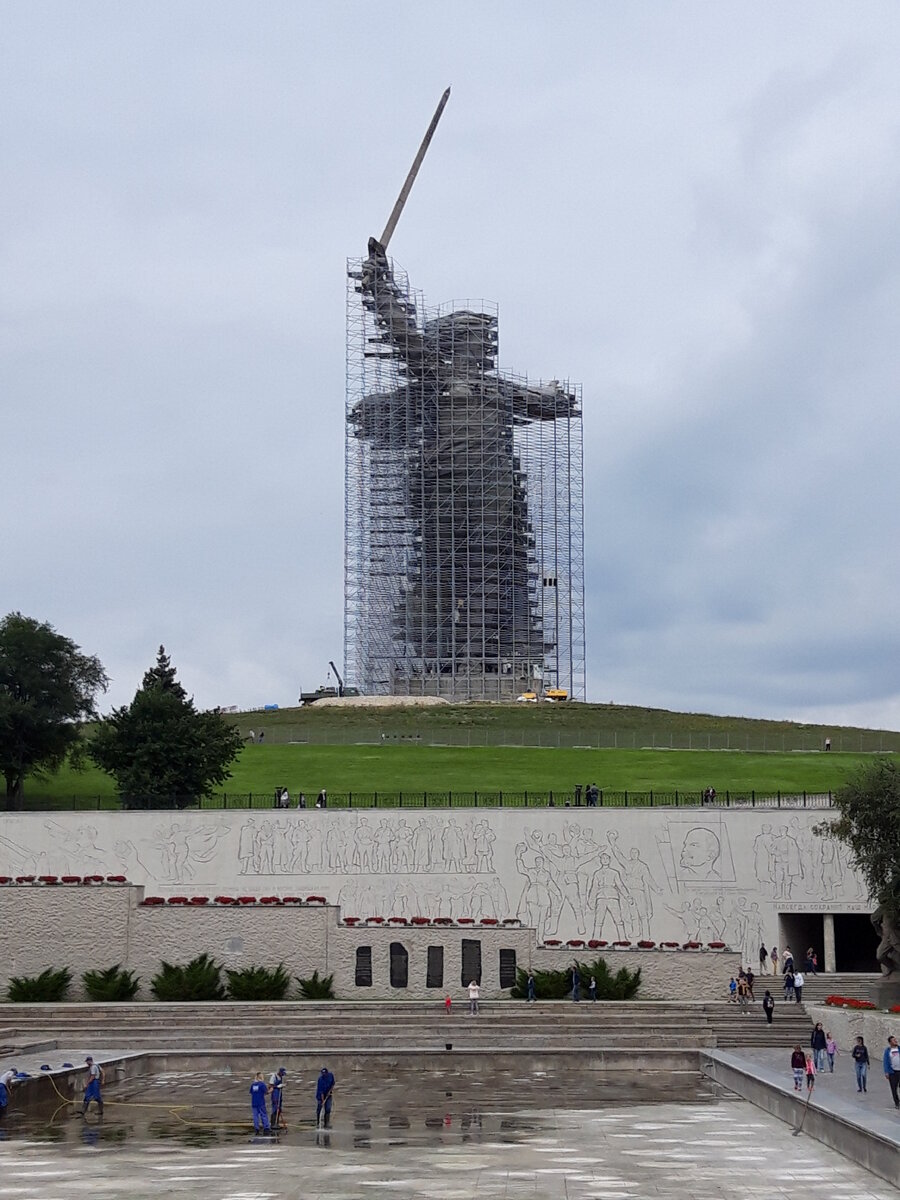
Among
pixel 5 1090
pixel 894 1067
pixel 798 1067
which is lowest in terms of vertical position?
pixel 5 1090

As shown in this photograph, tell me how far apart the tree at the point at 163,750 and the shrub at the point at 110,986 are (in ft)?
30.0

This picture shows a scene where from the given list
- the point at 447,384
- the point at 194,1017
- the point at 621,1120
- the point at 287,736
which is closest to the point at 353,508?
the point at 447,384

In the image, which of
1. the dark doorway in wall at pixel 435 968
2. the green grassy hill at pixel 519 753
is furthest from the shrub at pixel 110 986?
the green grassy hill at pixel 519 753

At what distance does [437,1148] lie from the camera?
22.0 metres

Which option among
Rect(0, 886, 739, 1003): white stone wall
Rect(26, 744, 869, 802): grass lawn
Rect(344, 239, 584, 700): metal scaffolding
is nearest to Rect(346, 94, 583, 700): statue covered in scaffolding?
Rect(344, 239, 584, 700): metal scaffolding

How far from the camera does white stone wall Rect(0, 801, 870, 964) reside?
148 ft

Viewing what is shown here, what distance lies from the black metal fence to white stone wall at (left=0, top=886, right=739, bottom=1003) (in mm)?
6115

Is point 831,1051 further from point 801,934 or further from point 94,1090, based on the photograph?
point 801,934

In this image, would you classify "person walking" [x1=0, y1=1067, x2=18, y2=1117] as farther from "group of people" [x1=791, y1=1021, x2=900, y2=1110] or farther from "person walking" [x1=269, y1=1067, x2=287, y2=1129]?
"group of people" [x1=791, y1=1021, x2=900, y2=1110]

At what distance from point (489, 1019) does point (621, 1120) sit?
40.4 feet

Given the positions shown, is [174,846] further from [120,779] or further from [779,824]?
[779,824]

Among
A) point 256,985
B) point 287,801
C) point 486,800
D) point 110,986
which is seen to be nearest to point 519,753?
point 486,800

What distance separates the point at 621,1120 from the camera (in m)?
24.8

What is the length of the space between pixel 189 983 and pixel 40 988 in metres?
4.20
